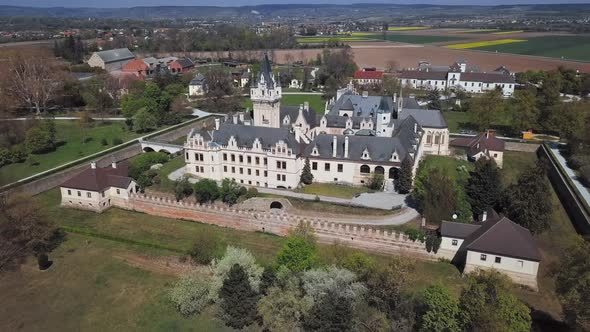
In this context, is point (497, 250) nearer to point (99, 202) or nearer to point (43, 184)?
point (99, 202)

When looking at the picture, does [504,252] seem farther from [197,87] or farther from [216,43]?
[216,43]

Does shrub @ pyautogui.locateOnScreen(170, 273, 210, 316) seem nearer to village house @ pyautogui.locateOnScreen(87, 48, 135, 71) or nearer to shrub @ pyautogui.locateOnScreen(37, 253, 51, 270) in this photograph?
shrub @ pyautogui.locateOnScreen(37, 253, 51, 270)

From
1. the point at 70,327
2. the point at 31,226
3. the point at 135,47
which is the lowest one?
the point at 70,327

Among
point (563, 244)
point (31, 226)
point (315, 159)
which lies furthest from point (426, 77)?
point (31, 226)

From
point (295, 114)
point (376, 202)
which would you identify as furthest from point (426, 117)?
point (376, 202)

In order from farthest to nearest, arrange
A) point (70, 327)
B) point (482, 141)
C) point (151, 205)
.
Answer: point (482, 141)
point (151, 205)
point (70, 327)

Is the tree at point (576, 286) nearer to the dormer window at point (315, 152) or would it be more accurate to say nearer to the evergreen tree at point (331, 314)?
the evergreen tree at point (331, 314)

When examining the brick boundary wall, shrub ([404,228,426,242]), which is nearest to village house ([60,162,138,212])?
the brick boundary wall

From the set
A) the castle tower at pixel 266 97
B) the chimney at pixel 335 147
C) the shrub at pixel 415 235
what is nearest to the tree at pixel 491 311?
the shrub at pixel 415 235
